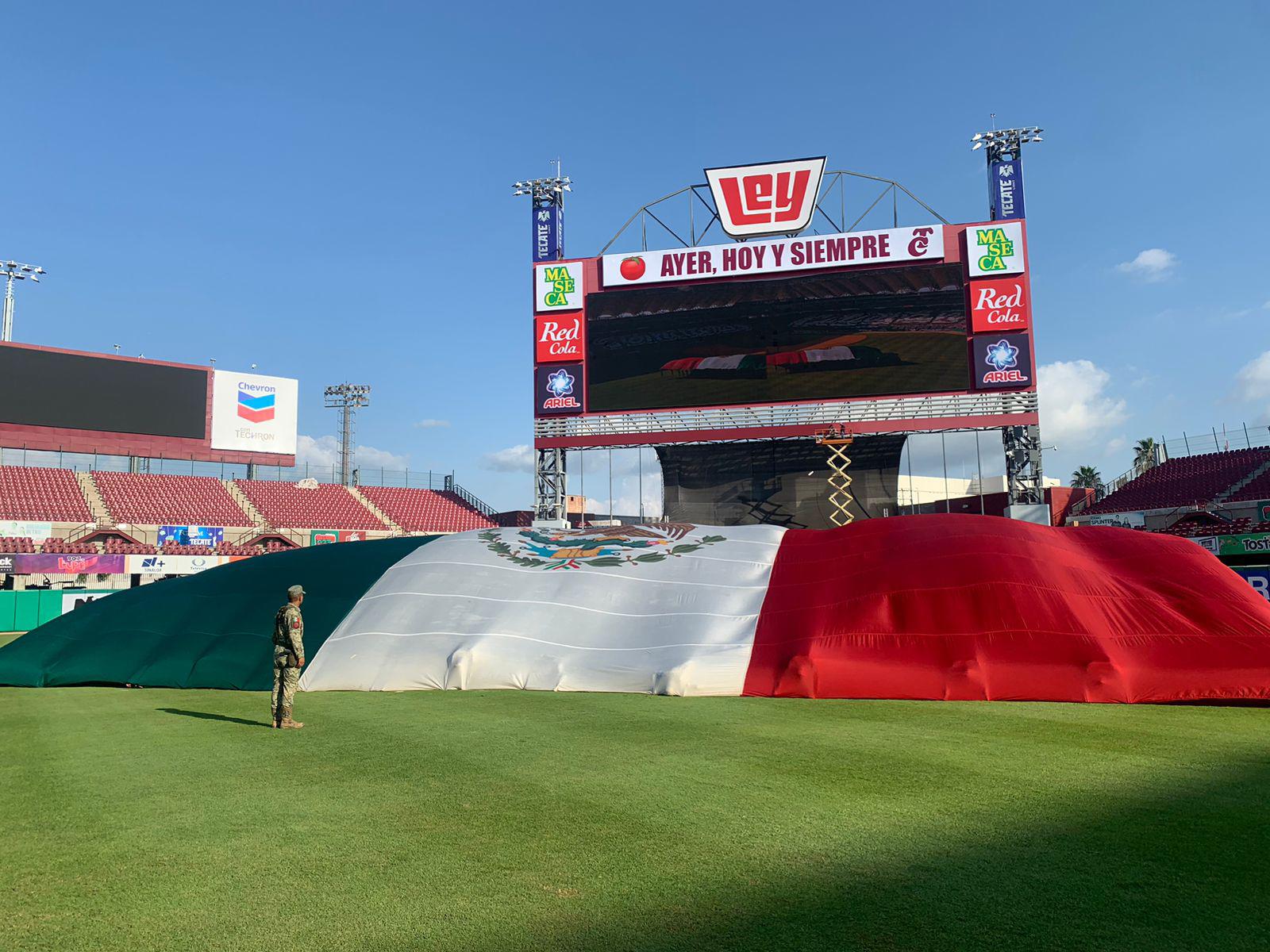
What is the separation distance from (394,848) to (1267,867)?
4.57m

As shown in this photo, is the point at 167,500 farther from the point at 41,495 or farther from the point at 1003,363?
the point at 1003,363

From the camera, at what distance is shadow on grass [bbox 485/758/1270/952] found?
3623mm

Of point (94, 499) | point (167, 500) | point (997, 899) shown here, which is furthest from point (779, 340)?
point (94, 499)

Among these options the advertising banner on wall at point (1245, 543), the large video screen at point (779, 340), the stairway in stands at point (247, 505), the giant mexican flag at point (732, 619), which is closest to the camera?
the giant mexican flag at point (732, 619)

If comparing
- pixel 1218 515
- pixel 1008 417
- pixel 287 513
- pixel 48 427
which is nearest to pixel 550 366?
pixel 1008 417

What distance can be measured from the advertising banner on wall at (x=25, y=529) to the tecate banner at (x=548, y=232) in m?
23.8

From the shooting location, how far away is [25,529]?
3644cm

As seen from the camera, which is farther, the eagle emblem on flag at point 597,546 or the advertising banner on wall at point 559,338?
the advertising banner on wall at point 559,338

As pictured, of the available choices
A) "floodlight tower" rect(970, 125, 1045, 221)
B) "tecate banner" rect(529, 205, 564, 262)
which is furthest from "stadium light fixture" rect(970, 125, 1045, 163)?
"tecate banner" rect(529, 205, 564, 262)

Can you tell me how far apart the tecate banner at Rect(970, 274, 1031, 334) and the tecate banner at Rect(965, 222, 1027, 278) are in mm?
370

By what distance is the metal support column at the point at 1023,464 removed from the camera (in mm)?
30547

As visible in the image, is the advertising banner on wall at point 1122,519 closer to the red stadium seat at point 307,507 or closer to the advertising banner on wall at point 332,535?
the advertising banner on wall at point 332,535

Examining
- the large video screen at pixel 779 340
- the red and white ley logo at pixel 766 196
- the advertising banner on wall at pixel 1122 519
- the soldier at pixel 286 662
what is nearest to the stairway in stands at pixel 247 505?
the large video screen at pixel 779 340

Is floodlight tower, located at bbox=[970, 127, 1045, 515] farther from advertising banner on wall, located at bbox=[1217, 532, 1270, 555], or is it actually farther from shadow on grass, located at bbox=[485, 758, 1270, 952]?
shadow on grass, located at bbox=[485, 758, 1270, 952]
